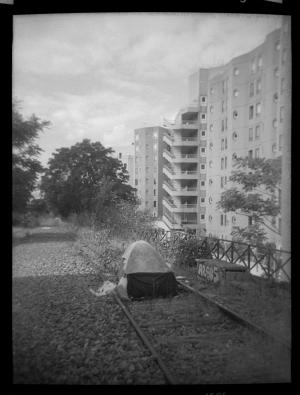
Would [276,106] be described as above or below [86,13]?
below

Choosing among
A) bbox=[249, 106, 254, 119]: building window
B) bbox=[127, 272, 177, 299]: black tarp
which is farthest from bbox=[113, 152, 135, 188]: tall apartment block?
bbox=[249, 106, 254, 119]: building window

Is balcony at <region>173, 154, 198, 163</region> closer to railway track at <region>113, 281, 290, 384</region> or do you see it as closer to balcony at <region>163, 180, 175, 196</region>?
balcony at <region>163, 180, 175, 196</region>

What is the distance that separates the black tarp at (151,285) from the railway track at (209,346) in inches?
10.7

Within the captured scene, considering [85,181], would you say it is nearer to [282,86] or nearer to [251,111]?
[251,111]

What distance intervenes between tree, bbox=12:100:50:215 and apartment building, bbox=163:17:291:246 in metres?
1.71

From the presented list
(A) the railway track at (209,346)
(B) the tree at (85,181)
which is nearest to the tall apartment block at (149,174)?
(B) the tree at (85,181)

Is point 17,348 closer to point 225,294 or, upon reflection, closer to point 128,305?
point 128,305

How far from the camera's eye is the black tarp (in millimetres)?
4699

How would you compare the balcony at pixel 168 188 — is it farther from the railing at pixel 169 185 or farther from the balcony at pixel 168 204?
the balcony at pixel 168 204

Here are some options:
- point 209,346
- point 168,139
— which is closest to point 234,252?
point 209,346

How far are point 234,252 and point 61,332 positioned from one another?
2.49 metres
